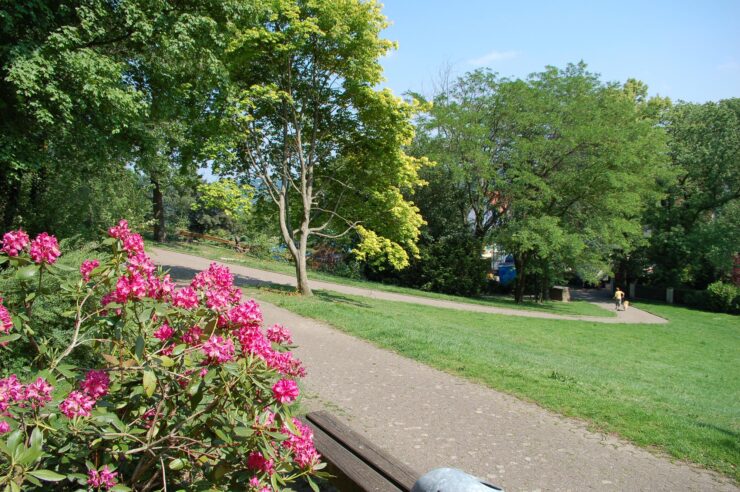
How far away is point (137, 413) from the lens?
2457mm

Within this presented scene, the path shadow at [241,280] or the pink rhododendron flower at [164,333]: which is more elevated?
the pink rhododendron flower at [164,333]

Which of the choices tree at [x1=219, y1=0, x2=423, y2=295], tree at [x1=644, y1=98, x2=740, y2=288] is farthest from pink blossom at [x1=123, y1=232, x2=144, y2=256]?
tree at [x1=644, y1=98, x2=740, y2=288]

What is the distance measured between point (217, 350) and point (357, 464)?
146 cm

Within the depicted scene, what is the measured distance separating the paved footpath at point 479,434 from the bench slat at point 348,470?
1.14 metres

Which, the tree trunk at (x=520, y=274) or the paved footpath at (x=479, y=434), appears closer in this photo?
the paved footpath at (x=479, y=434)

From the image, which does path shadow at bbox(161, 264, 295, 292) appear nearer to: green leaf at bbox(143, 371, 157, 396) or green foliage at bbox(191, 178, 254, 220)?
green foliage at bbox(191, 178, 254, 220)

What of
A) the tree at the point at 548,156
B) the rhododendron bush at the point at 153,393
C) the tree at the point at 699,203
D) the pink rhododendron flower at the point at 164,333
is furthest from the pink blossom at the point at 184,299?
the tree at the point at 699,203

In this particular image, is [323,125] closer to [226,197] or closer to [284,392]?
[226,197]

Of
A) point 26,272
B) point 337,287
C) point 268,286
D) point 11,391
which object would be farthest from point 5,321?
point 337,287

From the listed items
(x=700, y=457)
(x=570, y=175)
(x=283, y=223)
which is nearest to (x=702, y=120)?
(x=570, y=175)

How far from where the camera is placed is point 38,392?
7.06ft

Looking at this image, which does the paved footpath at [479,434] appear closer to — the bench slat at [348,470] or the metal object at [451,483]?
the bench slat at [348,470]

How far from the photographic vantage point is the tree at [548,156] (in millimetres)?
25625

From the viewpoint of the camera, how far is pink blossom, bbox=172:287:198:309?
102 inches
